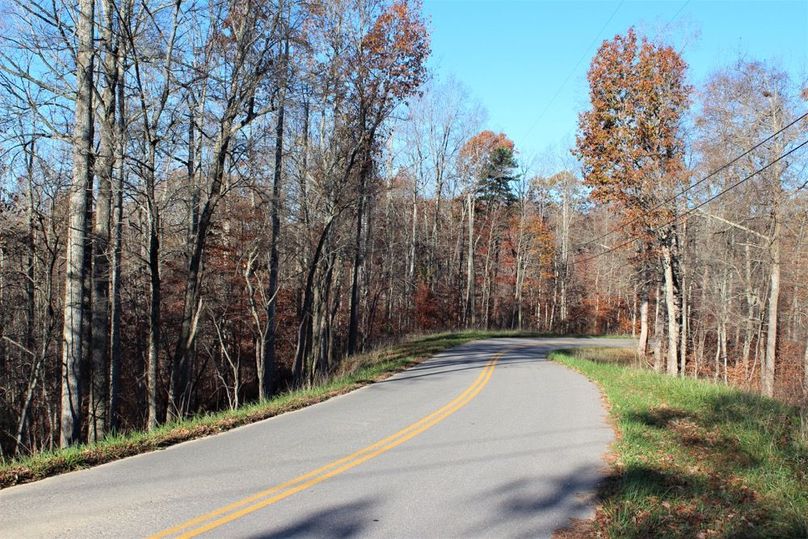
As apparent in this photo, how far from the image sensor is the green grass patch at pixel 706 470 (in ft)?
16.5

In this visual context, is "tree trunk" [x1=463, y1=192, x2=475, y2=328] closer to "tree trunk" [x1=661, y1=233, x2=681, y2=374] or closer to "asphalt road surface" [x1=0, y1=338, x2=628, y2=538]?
"tree trunk" [x1=661, y1=233, x2=681, y2=374]

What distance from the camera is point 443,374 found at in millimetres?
15797

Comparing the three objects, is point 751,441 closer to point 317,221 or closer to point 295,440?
point 295,440

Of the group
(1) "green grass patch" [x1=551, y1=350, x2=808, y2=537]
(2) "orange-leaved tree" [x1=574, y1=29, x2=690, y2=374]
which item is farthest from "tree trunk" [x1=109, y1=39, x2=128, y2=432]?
(2) "orange-leaved tree" [x1=574, y1=29, x2=690, y2=374]

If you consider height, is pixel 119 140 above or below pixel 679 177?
below

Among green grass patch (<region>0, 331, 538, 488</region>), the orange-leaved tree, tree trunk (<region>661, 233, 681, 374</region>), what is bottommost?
green grass patch (<region>0, 331, 538, 488</region>)


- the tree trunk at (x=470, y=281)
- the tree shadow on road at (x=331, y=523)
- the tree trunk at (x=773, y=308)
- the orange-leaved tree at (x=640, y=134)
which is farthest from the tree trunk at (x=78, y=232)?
the tree trunk at (x=470, y=281)

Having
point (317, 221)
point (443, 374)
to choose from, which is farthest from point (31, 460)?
point (317, 221)

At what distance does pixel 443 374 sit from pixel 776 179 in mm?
16793

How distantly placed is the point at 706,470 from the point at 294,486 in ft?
15.3

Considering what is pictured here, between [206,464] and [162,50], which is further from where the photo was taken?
[162,50]

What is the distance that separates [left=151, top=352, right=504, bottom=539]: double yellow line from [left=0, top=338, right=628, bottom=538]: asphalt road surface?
2 cm

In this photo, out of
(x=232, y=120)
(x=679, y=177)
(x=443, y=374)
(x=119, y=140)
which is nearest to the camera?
(x=119, y=140)

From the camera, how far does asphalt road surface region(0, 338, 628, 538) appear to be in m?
4.71
